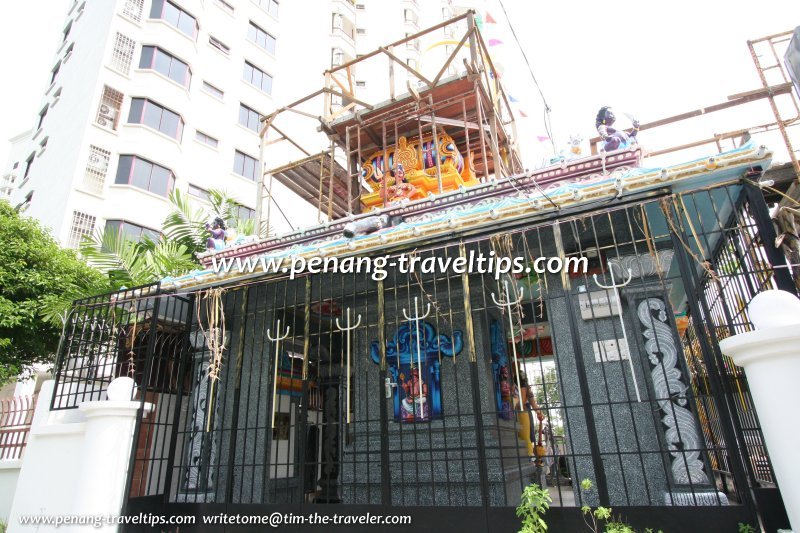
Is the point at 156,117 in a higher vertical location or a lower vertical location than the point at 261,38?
lower

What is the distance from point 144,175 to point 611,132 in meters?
18.9

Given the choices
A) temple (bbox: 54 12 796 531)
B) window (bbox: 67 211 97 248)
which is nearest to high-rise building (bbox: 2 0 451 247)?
window (bbox: 67 211 97 248)

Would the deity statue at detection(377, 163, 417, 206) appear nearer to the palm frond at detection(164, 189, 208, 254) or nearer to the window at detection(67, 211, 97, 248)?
the palm frond at detection(164, 189, 208, 254)

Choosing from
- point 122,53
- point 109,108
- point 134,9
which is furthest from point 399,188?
point 134,9

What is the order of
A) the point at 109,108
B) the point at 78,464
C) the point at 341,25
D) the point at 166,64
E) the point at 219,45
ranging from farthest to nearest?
1. the point at 341,25
2. the point at 219,45
3. the point at 166,64
4. the point at 109,108
5. the point at 78,464

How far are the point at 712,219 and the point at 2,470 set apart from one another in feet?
46.2

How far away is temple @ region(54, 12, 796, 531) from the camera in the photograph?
5051 mm

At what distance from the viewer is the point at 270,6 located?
93.6ft

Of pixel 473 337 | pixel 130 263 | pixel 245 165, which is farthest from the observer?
pixel 245 165

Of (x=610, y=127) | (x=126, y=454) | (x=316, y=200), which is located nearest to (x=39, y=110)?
(x=316, y=200)

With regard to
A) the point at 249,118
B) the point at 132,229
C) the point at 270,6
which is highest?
the point at 270,6

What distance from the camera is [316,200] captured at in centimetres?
1377

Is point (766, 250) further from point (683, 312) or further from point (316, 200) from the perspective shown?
point (316, 200)

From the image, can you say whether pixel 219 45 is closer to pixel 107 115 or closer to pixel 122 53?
pixel 122 53
